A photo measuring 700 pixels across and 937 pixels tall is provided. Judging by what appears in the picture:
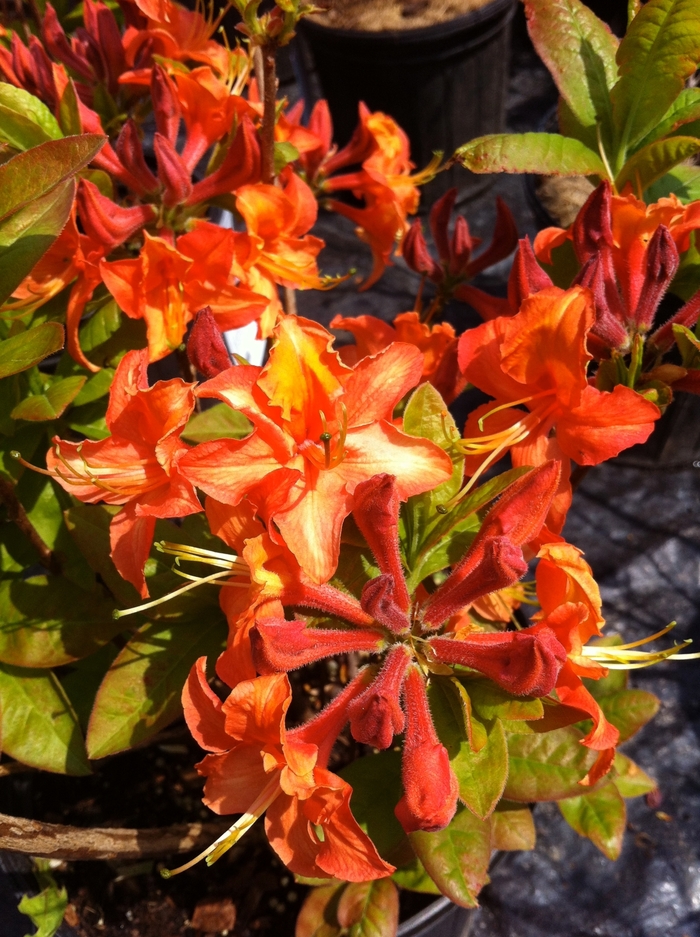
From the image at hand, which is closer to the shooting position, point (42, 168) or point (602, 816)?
point (42, 168)

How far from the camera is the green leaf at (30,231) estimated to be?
2.22 ft

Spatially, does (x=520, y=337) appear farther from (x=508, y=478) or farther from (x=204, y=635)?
Answer: (x=204, y=635)

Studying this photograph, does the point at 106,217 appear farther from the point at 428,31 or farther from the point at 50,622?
the point at 428,31

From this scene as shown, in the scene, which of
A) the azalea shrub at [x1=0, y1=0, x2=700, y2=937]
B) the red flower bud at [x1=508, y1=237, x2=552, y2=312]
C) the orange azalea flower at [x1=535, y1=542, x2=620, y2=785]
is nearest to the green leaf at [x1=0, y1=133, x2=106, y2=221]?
the azalea shrub at [x1=0, y1=0, x2=700, y2=937]

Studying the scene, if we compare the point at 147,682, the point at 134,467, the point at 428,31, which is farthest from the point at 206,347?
the point at 428,31

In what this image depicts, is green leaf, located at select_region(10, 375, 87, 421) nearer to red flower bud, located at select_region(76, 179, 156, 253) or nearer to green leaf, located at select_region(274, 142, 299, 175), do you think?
red flower bud, located at select_region(76, 179, 156, 253)

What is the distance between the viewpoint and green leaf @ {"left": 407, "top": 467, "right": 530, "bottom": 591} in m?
0.74

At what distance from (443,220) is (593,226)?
0.34 meters

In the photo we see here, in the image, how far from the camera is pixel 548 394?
731mm

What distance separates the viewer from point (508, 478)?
699mm

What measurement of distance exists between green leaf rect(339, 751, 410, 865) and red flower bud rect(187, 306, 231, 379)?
45 cm

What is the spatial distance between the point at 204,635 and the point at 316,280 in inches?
17.3

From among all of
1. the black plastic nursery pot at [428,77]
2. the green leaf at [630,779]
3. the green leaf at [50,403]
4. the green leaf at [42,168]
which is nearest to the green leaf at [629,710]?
the green leaf at [630,779]

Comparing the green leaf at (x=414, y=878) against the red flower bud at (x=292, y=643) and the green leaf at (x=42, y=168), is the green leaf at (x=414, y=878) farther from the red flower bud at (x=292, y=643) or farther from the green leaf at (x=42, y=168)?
the green leaf at (x=42, y=168)
